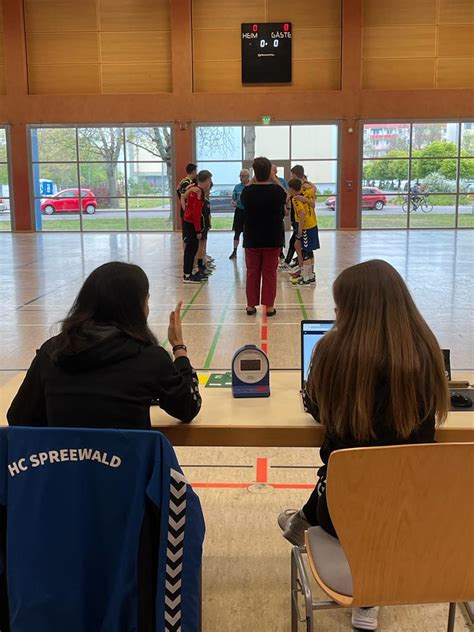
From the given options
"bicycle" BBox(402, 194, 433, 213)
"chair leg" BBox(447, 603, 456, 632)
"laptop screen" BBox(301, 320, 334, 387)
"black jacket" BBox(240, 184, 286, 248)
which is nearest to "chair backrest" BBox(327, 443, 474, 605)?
"chair leg" BBox(447, 603, 456, 632)

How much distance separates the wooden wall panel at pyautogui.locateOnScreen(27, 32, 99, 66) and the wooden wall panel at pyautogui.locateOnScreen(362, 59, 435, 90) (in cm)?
816

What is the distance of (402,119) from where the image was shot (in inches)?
801

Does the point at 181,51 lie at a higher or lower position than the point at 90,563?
higher

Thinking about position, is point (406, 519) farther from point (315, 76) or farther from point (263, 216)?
point (315, 76)

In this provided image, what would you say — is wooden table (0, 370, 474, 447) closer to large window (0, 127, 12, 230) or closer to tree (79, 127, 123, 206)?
tree (79, 127, 123, 206)

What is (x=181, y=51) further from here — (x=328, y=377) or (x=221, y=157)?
(x=328, y=377)

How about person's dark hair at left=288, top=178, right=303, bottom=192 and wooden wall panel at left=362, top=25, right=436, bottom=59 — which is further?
wooden wall panel at left=362, top=25, right=436, bottom=59

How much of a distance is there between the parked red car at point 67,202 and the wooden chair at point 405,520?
2146 centimetres

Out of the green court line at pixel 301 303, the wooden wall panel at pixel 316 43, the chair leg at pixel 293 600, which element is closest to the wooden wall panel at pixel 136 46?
the wooden wall panel at pixel 316 43

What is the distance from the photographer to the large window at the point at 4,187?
69.7ft

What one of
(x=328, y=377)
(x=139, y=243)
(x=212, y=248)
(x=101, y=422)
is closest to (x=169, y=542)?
(x=101, y=422)

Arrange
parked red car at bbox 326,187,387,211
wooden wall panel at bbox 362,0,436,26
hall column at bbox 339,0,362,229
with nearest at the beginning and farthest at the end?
hall column at bbox 339,0,362,229 < wooden wall panel at bbox 362,0,436,26 < parked red car at bbox 326,187,387,211

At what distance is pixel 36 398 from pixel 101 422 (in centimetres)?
25

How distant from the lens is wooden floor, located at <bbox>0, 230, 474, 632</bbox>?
268 cm
